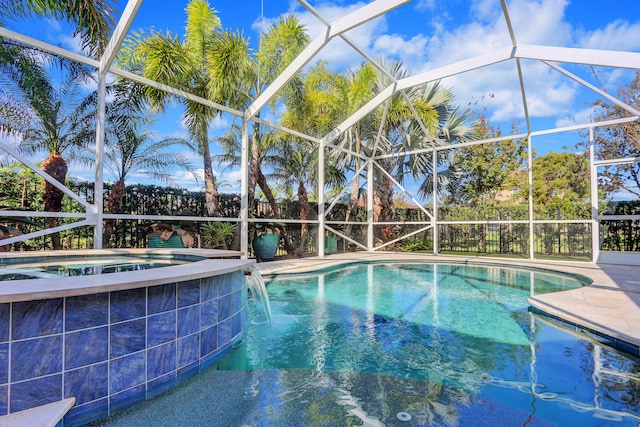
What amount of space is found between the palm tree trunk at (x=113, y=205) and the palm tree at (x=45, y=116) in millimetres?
826

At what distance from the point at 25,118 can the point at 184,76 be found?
324 centimetres

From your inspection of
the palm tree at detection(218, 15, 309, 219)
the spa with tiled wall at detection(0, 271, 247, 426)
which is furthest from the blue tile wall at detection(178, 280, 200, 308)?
the palm tree at detection(218, 15, 309, 219)

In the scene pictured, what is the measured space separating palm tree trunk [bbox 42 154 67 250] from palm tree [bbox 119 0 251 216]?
224cm

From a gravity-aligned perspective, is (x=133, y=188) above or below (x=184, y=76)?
below

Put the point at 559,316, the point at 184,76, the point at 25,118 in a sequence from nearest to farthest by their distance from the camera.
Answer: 1. the point at 559,316
2. the point at 25,118
3. the point at 184,76

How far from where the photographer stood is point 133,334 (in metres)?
2.09

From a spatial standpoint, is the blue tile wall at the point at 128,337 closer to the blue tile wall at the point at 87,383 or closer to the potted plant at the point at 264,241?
the blue tile wall at the point at 87,383

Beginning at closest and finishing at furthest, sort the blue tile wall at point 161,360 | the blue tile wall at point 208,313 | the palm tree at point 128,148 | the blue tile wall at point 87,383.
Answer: the blue tile wall at point 87,383
the blue tile wall at point 161,360
the blue tile wall at point 208,313
the palm tree at point 128,148

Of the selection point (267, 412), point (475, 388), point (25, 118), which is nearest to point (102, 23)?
point (25, 118)

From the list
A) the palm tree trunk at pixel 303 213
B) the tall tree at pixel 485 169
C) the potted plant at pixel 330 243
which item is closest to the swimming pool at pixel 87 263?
the palm tree trunk at pixel 303 213

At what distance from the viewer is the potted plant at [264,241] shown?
8.92m

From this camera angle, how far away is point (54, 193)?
656 cm

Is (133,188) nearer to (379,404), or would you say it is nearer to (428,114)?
(379,404)

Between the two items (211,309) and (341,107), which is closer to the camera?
(211,309)
